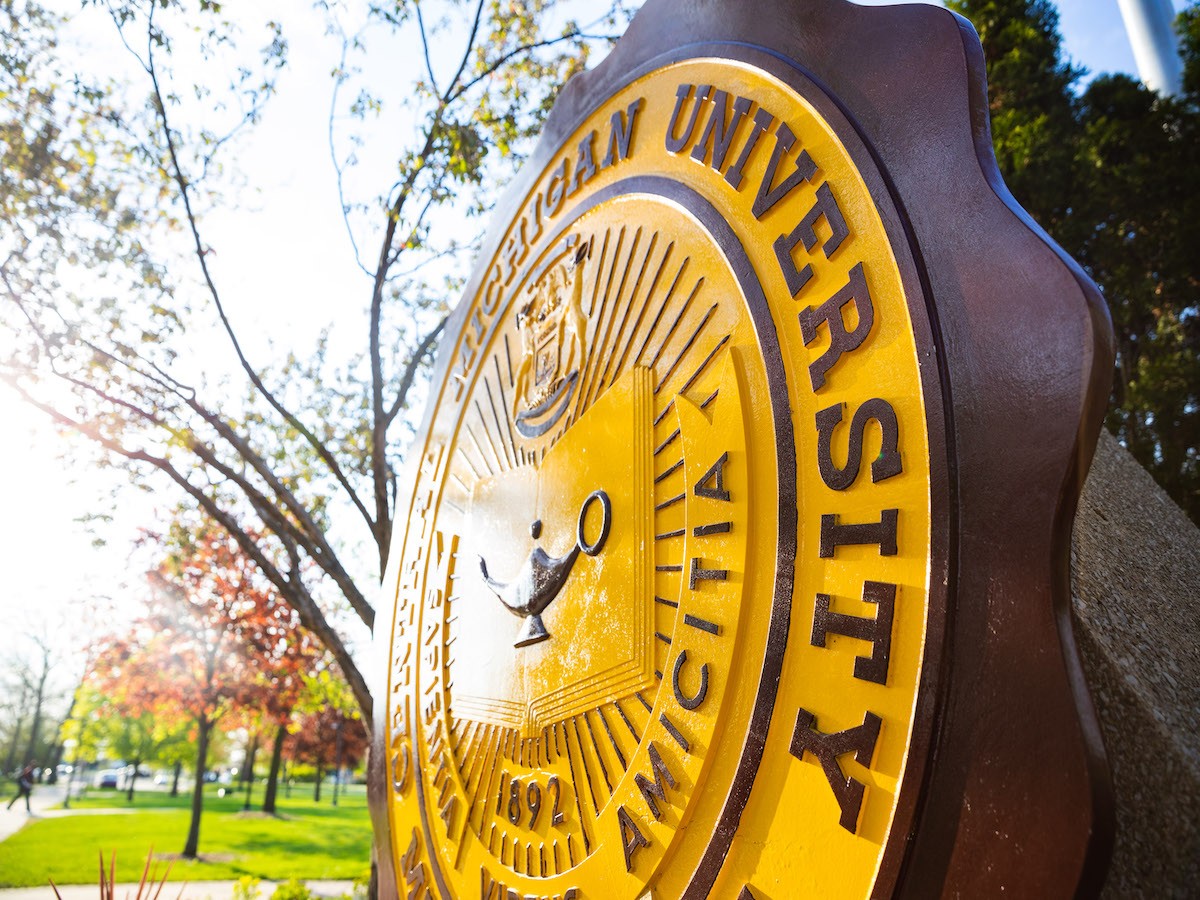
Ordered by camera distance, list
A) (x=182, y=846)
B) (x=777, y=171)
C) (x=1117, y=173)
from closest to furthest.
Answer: (x=777, y=171)
(x=1117, y=173)
(x=182, y=846)

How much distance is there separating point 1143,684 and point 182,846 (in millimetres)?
17714

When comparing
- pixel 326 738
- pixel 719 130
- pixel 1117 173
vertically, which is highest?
pixel 1117 173

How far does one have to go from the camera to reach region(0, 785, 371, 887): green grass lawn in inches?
468

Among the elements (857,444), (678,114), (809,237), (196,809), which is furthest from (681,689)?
(196,809)

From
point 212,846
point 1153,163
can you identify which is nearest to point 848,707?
point 1153,163

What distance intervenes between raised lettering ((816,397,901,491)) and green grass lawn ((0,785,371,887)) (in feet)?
32.2

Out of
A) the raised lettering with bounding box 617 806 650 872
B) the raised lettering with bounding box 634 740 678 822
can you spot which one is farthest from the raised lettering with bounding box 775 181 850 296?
the raised lettering with bounding box 617 806 650 872

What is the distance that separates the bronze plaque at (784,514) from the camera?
3.15 ft

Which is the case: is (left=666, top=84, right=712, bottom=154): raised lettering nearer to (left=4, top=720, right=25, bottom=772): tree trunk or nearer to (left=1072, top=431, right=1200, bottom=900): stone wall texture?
(left=1072, top=431, right=1200, bottom=900): stone wall texture

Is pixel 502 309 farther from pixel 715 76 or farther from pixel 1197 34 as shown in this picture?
pixel 1197 34

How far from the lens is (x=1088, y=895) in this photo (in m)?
0.82

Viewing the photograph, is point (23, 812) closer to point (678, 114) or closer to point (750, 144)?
point (678, 114)

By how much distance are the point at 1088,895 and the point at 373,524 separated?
5.38 meters

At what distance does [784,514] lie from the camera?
128 centimetres
